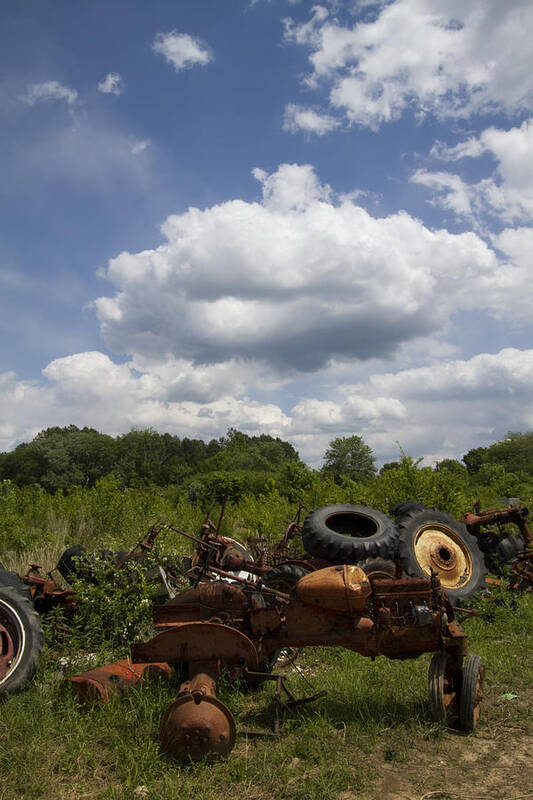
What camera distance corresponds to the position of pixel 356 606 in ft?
14.1

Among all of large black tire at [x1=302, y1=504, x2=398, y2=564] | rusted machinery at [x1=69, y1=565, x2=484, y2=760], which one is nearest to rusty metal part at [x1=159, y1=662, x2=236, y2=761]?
rusted machinery at [x1=69, y1=565, x2=484, y2=760]

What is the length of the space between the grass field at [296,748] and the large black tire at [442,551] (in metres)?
3.53

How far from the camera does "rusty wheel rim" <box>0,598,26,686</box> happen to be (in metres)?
4.82

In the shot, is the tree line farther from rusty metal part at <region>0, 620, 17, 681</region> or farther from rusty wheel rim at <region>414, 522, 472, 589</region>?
rusty metal part at <region>0, 620, 17, 681</region>

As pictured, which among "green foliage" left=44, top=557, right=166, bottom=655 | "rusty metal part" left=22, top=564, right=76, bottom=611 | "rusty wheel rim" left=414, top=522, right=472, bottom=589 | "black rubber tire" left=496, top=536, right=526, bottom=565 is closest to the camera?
→ "green foliage" left=44, top=557, right=166, bottom=655

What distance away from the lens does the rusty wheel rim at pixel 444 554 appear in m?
8.93

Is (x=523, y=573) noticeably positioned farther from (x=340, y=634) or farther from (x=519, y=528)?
(x=340, y=634)

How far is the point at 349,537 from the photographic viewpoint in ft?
28.0

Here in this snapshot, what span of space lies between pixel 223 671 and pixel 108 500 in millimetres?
10013

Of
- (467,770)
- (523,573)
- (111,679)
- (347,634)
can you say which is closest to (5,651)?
(111,679)

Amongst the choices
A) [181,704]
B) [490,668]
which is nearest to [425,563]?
[490,668]

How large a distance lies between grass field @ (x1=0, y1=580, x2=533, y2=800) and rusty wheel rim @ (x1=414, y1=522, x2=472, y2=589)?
372 cm

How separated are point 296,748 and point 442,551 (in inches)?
238

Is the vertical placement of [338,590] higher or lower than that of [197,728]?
higher
